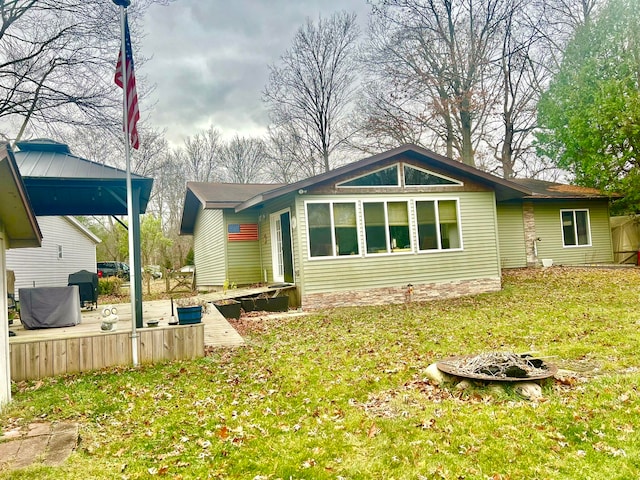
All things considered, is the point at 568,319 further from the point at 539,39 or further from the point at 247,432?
the point at 539,39

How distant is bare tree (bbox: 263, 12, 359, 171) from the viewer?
84.5 feet

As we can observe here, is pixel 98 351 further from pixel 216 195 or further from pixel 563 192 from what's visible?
pixel 563 192

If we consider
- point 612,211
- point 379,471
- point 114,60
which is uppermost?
point 114,60

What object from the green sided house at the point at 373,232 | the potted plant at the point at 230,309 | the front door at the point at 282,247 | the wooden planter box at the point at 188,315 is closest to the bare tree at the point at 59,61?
the green sided house at the point at 373,232

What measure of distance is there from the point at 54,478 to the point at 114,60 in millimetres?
12045

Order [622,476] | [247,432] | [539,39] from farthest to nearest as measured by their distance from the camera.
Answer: [539,39] < [247,432] < [622,476]

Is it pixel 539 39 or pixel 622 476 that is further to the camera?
pixel 539 39

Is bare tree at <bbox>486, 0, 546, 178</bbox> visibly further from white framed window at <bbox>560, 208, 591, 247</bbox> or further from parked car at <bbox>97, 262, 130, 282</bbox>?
parked car at <bbox>97, 262, 130, 282</bbox>

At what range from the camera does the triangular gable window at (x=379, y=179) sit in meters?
11.7

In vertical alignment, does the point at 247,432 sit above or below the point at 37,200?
below

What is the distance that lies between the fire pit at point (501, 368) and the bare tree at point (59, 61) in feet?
39.7

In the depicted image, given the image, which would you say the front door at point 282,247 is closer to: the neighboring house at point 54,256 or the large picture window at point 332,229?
the large picture window at point 332,229

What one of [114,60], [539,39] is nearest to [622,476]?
[114,60]

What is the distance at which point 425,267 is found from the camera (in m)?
12.4
